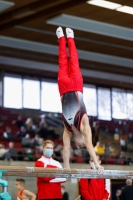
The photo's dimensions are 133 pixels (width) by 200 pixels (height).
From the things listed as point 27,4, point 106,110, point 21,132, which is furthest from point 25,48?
point 106,110

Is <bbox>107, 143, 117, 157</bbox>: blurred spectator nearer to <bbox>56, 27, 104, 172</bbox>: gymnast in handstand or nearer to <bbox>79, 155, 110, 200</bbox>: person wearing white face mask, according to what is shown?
<bbox>79, 155, 110, 200</bbox>: person wearing white face mask

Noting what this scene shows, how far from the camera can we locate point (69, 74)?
27.8 feet

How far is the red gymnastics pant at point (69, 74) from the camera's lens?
8.25 m

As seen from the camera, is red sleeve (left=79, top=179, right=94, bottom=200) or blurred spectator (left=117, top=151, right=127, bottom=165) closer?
red sleeve (left=79, top=179, right=94, bottom=200)

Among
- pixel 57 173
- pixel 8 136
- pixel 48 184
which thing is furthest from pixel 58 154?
pixel 57 173

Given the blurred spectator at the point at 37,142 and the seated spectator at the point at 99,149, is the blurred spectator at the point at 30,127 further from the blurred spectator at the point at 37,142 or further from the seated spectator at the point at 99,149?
the seated spectator at the point at 99,149

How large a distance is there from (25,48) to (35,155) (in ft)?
17.3

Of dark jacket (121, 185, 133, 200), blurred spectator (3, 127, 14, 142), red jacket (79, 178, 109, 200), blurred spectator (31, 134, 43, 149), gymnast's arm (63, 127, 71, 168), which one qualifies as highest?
blurred spectator (3, 127, 14, 142)

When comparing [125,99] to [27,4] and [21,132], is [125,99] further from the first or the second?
[27,4]

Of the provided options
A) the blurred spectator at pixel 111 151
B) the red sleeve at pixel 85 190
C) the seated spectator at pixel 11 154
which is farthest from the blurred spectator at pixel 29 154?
the red sleeve at pixel 85 190

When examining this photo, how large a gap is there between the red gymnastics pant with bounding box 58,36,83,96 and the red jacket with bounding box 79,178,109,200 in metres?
1.65

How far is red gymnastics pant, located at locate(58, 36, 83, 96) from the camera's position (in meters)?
8.25

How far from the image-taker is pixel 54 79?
26.6 metres

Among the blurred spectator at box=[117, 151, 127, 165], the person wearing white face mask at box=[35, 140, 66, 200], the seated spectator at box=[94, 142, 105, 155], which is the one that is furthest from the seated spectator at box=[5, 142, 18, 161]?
the person wearing white face mask at box=[35, 140, 66, 200]
